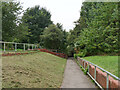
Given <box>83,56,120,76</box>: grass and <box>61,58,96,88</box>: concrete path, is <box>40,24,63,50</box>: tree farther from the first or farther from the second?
<box>61,58,96,88</box>: concrete path

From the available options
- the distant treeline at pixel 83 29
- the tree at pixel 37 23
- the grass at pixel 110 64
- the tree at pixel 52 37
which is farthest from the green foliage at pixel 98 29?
the tree at pixel 37 23

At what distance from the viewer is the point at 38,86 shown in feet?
17.6

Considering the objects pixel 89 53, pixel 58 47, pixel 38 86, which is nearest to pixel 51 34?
pixel 58 47

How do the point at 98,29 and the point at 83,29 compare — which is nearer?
the point at 98,29

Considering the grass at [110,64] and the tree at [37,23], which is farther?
the tree at [37,23]

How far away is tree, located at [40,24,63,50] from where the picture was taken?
2969 centimetres

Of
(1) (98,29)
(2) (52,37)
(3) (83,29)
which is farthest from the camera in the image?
(2) (52,37)

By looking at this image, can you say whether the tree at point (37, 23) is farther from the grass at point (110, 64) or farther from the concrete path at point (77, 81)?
the concrete path at point (77, 81)

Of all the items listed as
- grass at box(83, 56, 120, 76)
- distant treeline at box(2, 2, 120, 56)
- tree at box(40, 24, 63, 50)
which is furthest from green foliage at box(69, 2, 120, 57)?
tree at box(40, 24, 63, 50)

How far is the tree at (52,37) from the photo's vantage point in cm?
2969

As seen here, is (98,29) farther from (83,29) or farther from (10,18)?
(83,29)

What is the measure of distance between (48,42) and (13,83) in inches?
1027

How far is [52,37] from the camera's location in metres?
29.7

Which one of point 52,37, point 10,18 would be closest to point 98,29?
point 10,18
